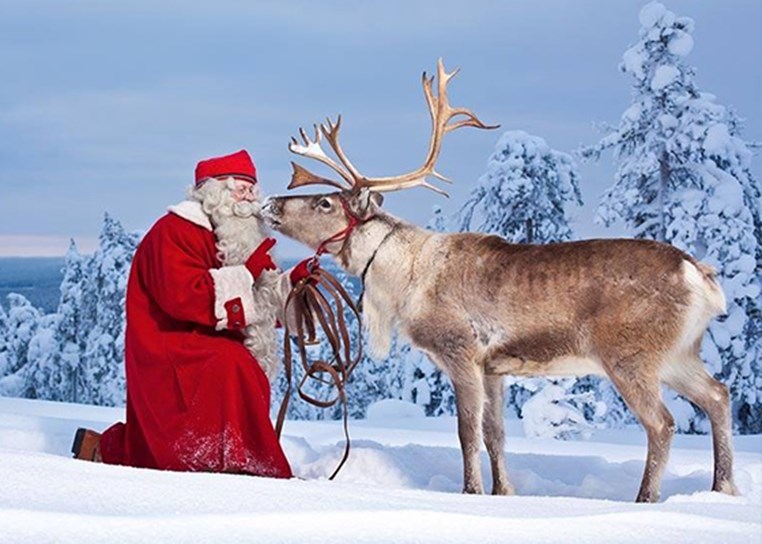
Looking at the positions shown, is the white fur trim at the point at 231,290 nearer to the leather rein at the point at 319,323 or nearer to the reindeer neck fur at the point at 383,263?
the leather rein at the point at 319,323

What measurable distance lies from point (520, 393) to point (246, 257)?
13116 mm

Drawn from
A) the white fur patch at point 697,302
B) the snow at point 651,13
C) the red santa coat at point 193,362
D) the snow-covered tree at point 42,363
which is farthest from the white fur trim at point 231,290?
the snow-covered tree at point 42,363

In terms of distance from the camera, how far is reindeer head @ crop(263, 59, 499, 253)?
7.21 metres

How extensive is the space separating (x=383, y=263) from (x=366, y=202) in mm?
386

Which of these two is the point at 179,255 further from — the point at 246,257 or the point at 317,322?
the point at 317,322

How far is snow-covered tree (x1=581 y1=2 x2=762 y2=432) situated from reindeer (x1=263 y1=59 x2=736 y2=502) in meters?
11.3

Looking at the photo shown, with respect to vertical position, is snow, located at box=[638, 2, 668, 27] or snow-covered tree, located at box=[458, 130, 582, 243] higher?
snow, located at box=[638, 2, 668, 27]

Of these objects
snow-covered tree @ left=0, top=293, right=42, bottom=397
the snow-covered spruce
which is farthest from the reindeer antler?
snow-covered tree @ left=0, top=293, right=42, bottom=397

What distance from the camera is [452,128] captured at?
7.64m

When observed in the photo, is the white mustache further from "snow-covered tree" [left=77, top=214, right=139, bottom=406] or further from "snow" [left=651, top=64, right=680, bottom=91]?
"snow-covered tree" [left=77, top=214, right=139, bottom=406]

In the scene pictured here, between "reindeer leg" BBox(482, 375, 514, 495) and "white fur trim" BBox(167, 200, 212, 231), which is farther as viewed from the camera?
"reindeer leg" BBox(482, 375, 514, 495)

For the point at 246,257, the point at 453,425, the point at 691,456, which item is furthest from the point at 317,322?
the point at 453,425

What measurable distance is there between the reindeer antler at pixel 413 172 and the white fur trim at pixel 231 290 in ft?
4.19

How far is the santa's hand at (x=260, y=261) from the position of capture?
21.0 ft
